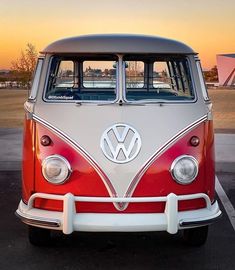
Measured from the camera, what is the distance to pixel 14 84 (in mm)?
47000

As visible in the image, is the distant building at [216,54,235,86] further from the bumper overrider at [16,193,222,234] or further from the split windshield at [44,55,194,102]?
the bumper overrider at [16,193,222,234]

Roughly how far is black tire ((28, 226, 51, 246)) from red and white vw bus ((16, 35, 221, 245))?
378 millimetres

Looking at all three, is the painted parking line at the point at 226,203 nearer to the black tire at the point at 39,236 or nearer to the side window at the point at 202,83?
the side window at the point at 202,83

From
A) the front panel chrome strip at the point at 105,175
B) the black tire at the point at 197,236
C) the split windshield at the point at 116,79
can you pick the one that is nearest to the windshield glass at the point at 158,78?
the split windshield at the point at 116,79

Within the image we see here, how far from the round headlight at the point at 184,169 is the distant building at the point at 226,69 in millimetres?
69307

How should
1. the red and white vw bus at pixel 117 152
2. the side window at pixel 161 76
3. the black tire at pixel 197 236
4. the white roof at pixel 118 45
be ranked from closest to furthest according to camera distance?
the red and white vw bus at pixel 117 152 → the white roof at pixel 118 45 → the black tire at pixel 197 236 → the side window at pixel 161 76

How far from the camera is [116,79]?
4.68 metres

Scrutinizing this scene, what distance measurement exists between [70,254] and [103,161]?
3.56 ft

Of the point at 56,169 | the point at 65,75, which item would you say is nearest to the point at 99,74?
the point at 65,75

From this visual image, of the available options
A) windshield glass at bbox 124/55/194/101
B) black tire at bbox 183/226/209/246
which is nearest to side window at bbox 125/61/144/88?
windshield glass at bbox 124/55/194/101

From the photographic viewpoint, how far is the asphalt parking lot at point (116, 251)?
4.42 metres

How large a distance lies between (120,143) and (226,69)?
236 ft

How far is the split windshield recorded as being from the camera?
468cm

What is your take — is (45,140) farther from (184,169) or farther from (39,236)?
(184,169)
